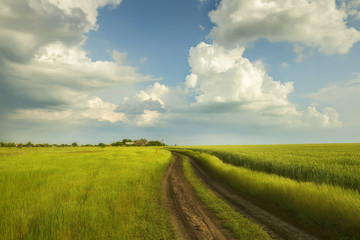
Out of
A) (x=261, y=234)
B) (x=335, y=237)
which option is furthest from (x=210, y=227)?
(x=335, y=237)

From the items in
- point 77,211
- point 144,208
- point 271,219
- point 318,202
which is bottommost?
point 271,219

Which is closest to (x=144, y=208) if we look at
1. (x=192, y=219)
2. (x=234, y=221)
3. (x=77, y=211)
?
(x=192, y=219)

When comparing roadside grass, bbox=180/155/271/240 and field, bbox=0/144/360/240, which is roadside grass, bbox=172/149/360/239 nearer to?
field, bbox=0/144/360/240

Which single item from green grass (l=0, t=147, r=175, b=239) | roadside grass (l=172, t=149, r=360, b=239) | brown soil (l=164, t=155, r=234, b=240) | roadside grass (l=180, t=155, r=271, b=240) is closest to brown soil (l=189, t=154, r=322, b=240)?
roadside grass (l=180, t=155, r=271, b=240)

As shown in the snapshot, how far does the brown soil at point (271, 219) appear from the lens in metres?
6.30

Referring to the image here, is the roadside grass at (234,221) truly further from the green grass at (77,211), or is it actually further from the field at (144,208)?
the green grass at (77,211)

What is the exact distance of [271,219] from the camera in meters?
7.61

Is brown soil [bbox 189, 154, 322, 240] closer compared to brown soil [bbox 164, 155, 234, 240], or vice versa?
brown soil [bbox 164, 155, 234, 240]

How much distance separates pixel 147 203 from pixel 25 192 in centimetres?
615

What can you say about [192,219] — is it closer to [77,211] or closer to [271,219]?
[271,219]

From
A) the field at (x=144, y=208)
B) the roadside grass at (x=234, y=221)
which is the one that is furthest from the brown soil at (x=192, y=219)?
the roadside grass at (x=234, y=221)

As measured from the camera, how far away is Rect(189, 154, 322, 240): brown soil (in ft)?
20.7

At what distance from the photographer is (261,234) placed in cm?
605

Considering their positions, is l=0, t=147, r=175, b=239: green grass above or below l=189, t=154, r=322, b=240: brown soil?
above
